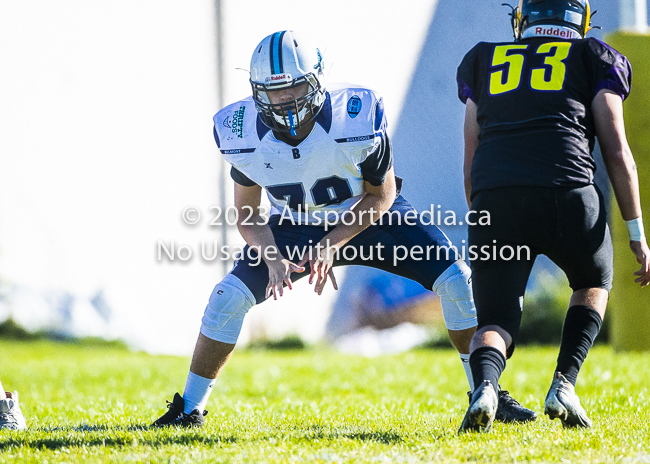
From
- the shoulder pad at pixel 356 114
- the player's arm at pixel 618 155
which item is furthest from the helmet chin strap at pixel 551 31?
the shoulder pad at pixel 356 114

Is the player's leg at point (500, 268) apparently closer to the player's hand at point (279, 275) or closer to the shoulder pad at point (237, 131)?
the player's hand at point (279, 275)

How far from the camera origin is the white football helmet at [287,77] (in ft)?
9.97

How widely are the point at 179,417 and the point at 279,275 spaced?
2.51 feet

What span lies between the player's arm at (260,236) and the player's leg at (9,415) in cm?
131

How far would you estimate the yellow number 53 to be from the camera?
264 cm

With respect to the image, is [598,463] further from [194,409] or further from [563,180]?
[194,409]

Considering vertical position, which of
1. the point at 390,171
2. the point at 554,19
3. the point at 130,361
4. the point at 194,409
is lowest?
the point at 130,361

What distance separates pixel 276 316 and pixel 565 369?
641cm

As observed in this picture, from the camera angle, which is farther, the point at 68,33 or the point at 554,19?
the point at 68,33

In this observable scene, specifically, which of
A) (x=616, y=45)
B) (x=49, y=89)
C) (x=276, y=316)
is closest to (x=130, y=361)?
(x=276, y=316)

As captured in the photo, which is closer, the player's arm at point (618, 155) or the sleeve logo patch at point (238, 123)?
the player's arm at point (618, 155)

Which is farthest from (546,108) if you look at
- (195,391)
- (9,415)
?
(9,415)

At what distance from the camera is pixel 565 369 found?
2.72 m

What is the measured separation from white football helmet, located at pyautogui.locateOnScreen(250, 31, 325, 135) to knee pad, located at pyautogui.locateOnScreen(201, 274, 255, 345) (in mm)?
750
